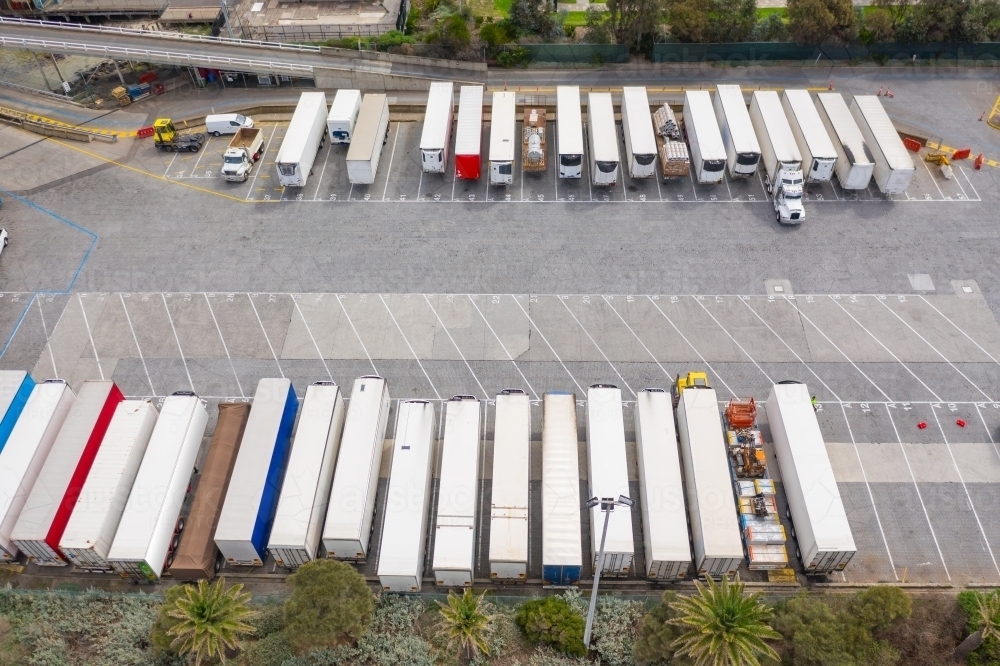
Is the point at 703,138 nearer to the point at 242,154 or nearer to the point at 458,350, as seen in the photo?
the point at 458,350

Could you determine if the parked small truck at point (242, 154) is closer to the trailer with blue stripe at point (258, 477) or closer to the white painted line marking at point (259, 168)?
the white painted line marking at point (259, 168)

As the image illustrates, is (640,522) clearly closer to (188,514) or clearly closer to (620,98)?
(188,514)

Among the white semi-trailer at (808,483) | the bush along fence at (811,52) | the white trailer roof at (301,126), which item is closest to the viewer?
the white semi-trailer at (808,483)

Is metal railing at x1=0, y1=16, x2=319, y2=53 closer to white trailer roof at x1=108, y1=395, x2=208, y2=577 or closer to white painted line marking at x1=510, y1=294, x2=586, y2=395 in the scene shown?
white painted line marking at x1=510, y1=294, x2=586, y2=395

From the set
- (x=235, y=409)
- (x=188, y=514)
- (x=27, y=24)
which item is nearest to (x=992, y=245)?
(x=235, y=409)

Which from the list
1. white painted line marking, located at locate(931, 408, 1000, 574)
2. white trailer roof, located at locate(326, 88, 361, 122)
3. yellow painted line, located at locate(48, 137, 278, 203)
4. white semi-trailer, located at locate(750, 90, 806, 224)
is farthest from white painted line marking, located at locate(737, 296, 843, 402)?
yellow painted line, located at locate(48, 137, 278, 203)

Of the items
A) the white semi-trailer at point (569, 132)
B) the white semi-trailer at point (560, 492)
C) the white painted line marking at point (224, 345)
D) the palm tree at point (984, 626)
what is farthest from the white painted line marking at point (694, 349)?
the white painted line marking at point (224, 345)
